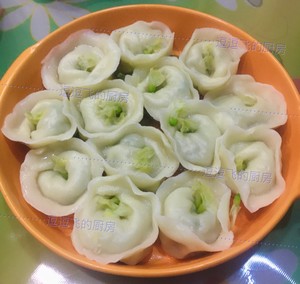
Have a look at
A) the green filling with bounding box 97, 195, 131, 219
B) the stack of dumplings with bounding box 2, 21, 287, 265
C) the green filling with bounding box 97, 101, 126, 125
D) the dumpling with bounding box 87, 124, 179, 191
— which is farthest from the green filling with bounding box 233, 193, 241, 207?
the green filling with bounding box 97, 101, 126, 125

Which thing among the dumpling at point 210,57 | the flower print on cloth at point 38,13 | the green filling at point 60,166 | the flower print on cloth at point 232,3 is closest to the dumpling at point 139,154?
the green filling at point 60,166

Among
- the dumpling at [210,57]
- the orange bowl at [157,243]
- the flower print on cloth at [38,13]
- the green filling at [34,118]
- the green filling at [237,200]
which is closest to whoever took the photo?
the orange bowl at [157,243]

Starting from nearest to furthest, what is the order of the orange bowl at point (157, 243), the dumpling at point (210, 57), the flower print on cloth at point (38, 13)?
the orange bowl at point (157, 243) < the dumpling at point (210, 57) < the flower print on cloth at point (38, 13)

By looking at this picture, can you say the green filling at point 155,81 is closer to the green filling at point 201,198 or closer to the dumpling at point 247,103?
the dumpling at point 247,103

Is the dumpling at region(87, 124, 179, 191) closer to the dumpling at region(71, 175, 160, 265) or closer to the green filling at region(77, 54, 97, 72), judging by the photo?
the dumpling at region(71, 175, 160, 265)

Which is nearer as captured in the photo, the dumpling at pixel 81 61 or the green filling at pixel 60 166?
the green filling at pixel 60 166

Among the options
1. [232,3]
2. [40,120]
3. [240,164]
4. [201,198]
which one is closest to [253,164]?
[240,164]
